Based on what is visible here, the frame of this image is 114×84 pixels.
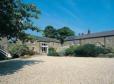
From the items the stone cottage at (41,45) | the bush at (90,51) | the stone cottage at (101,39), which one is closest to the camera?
the bush at (90,51)

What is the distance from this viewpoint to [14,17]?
49.0ft

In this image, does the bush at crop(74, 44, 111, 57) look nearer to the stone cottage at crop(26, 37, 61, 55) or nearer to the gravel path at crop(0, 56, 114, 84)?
the stone cottage at crop(26, 37, 61, 55)

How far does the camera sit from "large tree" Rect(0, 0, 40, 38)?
14429 millimetres

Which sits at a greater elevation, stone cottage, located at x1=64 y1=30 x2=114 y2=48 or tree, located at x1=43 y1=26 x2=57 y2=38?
tree, located at x1=43 y1=26 x2=57 y2=38

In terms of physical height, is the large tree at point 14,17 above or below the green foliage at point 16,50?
above

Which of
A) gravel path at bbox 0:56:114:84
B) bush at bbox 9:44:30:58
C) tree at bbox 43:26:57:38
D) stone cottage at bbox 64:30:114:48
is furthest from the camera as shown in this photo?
tree at bbox 43:26:57:38

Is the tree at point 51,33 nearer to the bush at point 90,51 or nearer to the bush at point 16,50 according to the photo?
the bush at point 16,50

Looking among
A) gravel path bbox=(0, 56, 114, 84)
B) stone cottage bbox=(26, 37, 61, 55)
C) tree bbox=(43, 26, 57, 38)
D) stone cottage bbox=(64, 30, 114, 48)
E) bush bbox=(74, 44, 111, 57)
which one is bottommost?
gravel path bbox=(0, 56, 114, 84)

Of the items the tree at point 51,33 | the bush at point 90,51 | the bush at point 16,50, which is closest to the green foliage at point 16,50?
the bush at point 16,50

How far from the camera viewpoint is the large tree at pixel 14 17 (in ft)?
47.3

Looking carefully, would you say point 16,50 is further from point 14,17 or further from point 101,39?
point 101,39

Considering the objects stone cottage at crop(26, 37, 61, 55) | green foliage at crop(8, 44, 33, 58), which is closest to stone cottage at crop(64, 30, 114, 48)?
stone cottage at crop(26, 37, 61, 55)

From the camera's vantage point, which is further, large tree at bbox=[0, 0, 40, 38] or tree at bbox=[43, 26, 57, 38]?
tree at bbox=[43, 26, 57, 38]

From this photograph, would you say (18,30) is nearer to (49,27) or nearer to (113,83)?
(113,83)
